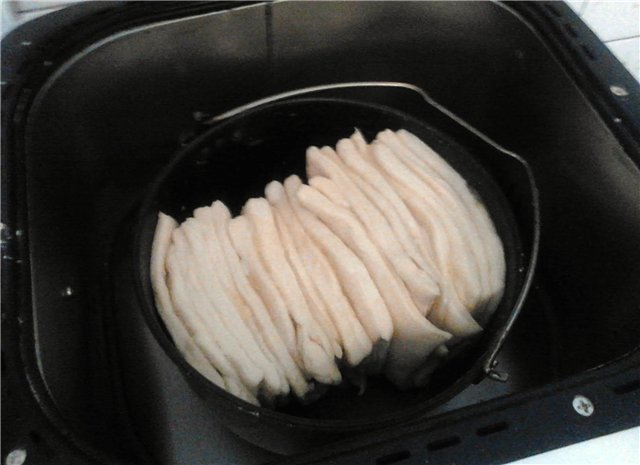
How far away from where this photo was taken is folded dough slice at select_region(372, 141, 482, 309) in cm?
57

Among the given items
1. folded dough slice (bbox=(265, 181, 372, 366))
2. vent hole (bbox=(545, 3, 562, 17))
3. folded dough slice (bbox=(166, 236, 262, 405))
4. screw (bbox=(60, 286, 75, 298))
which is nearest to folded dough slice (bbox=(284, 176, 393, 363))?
folded dough slice (bbox=(265, 181, 372, 366))

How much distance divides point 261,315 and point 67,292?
0.71ft

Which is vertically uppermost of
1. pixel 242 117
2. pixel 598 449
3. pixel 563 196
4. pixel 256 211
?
pixel 242 117

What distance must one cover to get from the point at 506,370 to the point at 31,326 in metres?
0.51

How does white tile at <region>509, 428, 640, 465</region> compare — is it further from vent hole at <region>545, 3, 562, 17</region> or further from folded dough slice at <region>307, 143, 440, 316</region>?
vent hole at <region>545, 3, 562, 17</region>

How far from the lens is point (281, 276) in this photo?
0.57 metres

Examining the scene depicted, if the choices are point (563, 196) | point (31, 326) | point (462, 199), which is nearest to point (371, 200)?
point (462, 199)

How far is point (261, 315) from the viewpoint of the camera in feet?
1.83

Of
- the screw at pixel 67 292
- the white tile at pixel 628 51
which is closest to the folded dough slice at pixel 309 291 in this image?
the screw at pixel 67 292

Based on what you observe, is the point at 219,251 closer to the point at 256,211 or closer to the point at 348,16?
the point at 256,211

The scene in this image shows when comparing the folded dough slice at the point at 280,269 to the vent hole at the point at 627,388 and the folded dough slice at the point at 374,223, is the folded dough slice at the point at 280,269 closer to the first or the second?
the folded dough slice at the point at 374,223

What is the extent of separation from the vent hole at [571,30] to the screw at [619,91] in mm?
85

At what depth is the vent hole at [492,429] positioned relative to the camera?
419 mm

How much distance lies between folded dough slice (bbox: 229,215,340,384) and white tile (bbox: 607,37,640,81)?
0.66 m
